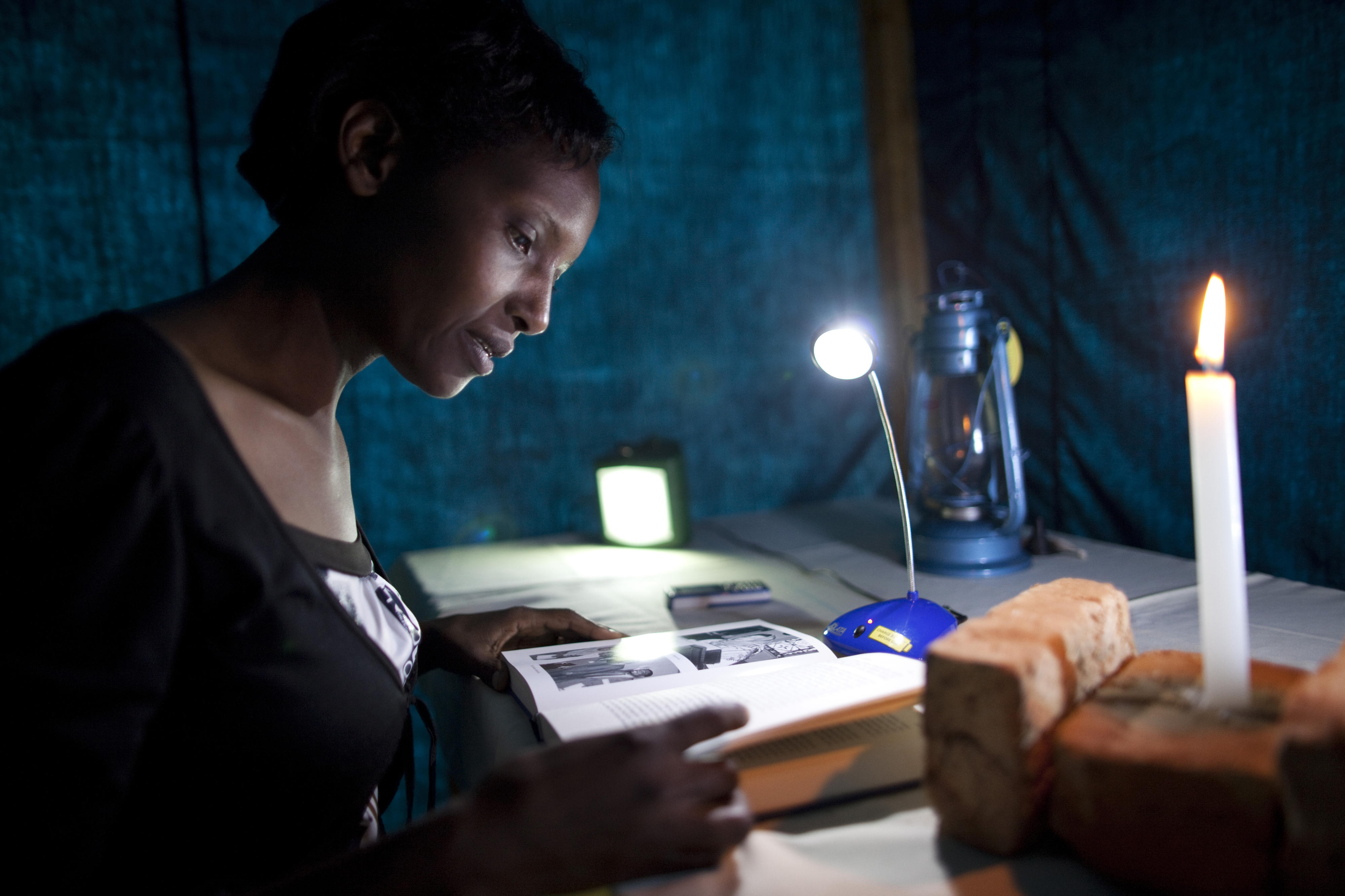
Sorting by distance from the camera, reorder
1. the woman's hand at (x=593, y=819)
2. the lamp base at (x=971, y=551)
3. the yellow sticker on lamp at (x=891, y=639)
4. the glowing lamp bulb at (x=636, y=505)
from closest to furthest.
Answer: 1. the woman's hand at (x=593, y=819)
2. the yellow sticker on lamp at (x=891, y=639)
3. the lamp base at (x=971, y=551)
4. the glowing lamp bulb at (x=636, y=505)

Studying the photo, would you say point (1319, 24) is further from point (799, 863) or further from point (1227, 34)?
point (799, 863)

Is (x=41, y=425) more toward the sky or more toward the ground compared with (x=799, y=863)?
more toward the sky

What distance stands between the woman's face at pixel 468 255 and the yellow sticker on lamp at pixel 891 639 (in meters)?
0.49

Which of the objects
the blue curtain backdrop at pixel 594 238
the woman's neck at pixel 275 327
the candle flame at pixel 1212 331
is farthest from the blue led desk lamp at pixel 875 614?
the blue curtain backdrop at pixel 594 238

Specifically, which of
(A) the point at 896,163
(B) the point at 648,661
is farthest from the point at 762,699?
(A) the point at 896,163

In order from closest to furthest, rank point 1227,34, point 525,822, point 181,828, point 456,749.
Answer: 1. point 525,822
2. point 181,828
3. point 456,749
4. point 1227,34

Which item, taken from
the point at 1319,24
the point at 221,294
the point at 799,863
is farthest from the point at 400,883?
the point at 1319,24

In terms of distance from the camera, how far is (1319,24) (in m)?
1.11

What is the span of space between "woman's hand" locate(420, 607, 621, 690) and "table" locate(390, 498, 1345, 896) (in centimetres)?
3

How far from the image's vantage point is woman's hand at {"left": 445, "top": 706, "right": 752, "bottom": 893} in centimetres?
45

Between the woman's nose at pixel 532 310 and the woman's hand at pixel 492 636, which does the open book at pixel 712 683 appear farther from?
the woman's nose at pixel 532 310

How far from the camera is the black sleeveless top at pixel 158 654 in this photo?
49 centimetres

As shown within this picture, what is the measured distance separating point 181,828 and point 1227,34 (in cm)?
164

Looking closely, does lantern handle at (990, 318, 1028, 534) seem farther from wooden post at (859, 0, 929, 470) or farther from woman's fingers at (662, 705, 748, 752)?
woman's fingers at (662, 705, 748, 752)
